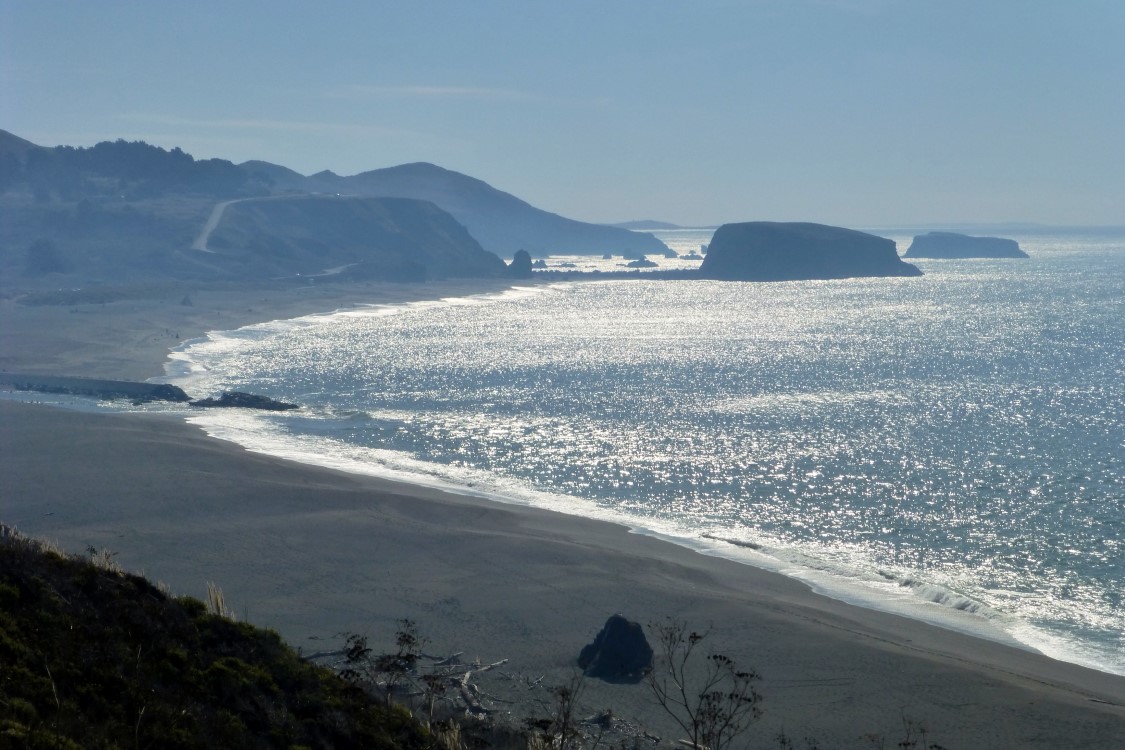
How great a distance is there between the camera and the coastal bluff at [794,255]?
145m

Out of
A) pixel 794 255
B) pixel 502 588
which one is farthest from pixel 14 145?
pixel 502 588

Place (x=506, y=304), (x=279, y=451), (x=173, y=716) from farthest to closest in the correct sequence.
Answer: (x=506, y=304) < (x=279, y=451) < (x=173, y=716)

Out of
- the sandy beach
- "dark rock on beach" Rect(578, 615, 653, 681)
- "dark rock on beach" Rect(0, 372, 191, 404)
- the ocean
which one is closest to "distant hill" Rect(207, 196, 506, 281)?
the ocean

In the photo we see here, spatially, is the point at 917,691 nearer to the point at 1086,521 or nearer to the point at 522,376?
the point at 1086,521

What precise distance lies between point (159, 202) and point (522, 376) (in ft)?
347

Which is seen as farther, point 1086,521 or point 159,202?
point 159,202

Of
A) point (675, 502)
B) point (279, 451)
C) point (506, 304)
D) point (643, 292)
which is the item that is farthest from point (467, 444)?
point (643, 292)

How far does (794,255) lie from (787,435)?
11331 centimetres

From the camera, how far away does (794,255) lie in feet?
478

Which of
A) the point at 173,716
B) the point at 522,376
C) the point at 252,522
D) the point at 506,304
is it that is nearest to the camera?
the point at 173,716

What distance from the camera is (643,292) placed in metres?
125

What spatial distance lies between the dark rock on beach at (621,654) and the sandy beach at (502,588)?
0.35 meters

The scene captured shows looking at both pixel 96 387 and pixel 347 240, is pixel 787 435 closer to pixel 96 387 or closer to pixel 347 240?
pixel 96 387

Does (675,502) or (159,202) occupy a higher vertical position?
(159,202)
